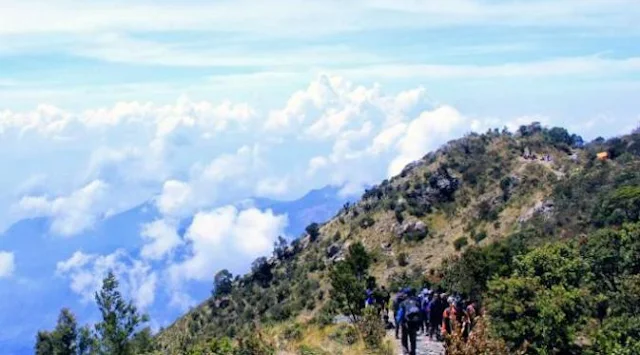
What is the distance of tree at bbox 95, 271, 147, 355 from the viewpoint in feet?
106

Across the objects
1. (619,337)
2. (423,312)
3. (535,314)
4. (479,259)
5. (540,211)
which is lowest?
(619,337)

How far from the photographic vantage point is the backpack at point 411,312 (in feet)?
76.3

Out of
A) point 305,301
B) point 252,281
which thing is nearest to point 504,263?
point 305,301

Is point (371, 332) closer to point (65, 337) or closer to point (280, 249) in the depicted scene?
point (65, 337)

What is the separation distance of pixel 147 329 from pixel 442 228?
43006 mm

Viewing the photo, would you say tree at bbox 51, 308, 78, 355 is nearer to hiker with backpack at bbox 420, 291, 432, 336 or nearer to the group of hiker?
the group of hiker

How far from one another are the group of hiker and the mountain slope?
26772 mm

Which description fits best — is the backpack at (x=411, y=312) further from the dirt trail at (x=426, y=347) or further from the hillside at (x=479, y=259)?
the dirt trail at (x=426, y=347)

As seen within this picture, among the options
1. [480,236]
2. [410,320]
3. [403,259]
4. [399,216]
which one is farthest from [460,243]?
[410,320]

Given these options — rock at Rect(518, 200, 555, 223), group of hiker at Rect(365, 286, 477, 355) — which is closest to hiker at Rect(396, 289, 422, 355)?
group of hiker at Rect(365, 286, 477, 355)

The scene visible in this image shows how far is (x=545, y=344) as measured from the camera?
2531 centimetres

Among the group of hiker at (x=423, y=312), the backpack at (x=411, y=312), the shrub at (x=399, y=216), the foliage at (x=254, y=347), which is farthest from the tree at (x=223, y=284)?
the foliage at (x=254, y=347)

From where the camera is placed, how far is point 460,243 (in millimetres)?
65875

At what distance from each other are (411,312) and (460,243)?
43725 millimetres
